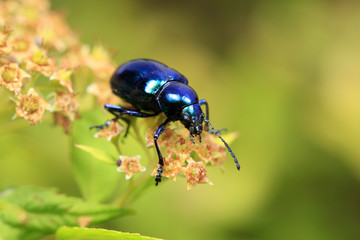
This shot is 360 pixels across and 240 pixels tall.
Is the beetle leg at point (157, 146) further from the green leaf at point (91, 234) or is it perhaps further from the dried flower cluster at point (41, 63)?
the dried flower cluster at point (41, 63)

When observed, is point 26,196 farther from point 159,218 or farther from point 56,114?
point 159,218

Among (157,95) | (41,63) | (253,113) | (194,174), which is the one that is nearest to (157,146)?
(194,174)

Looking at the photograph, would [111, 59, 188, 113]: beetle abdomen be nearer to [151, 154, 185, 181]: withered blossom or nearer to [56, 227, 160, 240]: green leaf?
[151, 154, 185, 181]: withered blossom

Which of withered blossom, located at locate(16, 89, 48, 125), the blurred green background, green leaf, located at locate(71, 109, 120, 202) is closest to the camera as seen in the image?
withered blossom, located at locate(16, 89, 48, 125)

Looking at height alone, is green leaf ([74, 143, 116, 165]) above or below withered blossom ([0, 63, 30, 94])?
below

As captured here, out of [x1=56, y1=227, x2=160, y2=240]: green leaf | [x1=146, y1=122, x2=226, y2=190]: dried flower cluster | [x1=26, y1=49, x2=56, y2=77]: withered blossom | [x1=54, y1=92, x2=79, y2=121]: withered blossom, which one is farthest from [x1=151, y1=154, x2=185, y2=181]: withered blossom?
[x1=26, y1=49, x2=56, y2=77]: withered blossom
